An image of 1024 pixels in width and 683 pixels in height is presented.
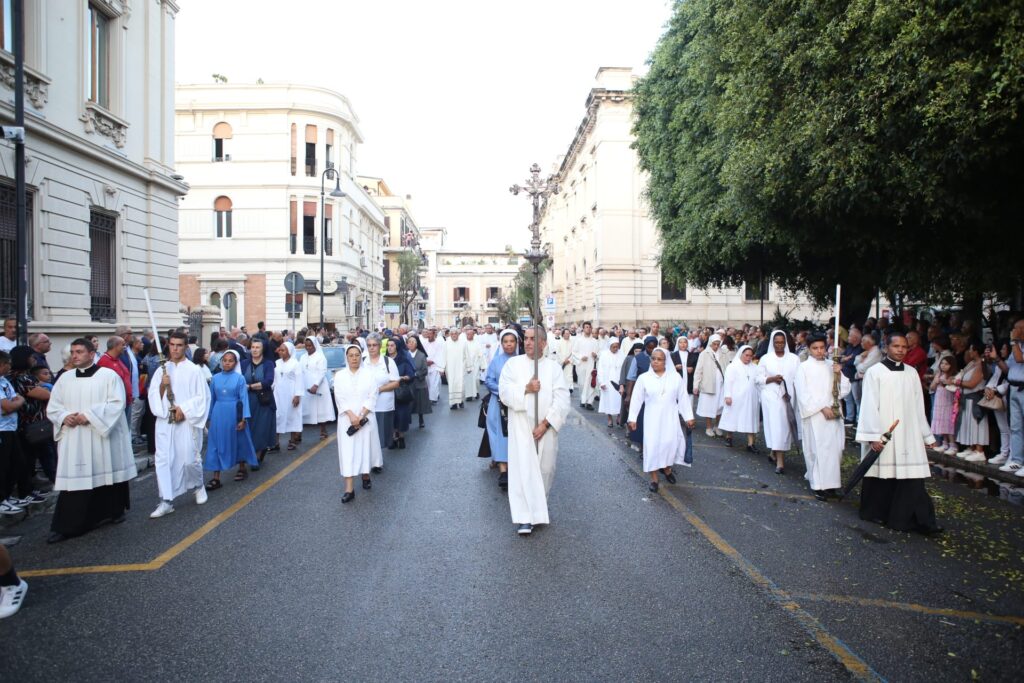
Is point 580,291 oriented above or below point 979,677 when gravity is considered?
above

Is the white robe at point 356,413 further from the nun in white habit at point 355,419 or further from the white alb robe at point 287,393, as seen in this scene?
the white alb robe at point 287,393

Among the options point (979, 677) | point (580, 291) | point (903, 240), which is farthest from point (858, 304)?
point (580, 291)

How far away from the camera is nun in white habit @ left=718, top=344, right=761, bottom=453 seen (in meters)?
12.1

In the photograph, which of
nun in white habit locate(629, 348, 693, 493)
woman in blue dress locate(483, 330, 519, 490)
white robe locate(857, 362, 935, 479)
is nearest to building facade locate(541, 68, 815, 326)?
woman in blue dress locate(483, 330, 519, 490)

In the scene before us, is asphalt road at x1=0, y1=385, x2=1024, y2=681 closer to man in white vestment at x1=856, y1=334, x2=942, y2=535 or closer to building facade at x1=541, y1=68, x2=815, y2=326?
man in white vestment at x1=856, y1=334, x2=942, y2=535

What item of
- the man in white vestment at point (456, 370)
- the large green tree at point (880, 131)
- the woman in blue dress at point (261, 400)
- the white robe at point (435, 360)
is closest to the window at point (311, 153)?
the white robe at point (435, 360)

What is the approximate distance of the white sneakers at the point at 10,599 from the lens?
4789 millimetres

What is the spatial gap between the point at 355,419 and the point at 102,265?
11.7 metres

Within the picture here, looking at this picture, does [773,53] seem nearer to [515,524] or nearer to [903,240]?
[903,240]

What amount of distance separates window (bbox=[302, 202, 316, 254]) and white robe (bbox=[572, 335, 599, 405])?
2626 cm

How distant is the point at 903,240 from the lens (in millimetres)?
12688

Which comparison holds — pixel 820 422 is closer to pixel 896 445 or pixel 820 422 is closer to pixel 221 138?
pixel 896 445

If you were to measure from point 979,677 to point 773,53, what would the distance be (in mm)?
9542

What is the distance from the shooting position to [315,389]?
41.1ft
